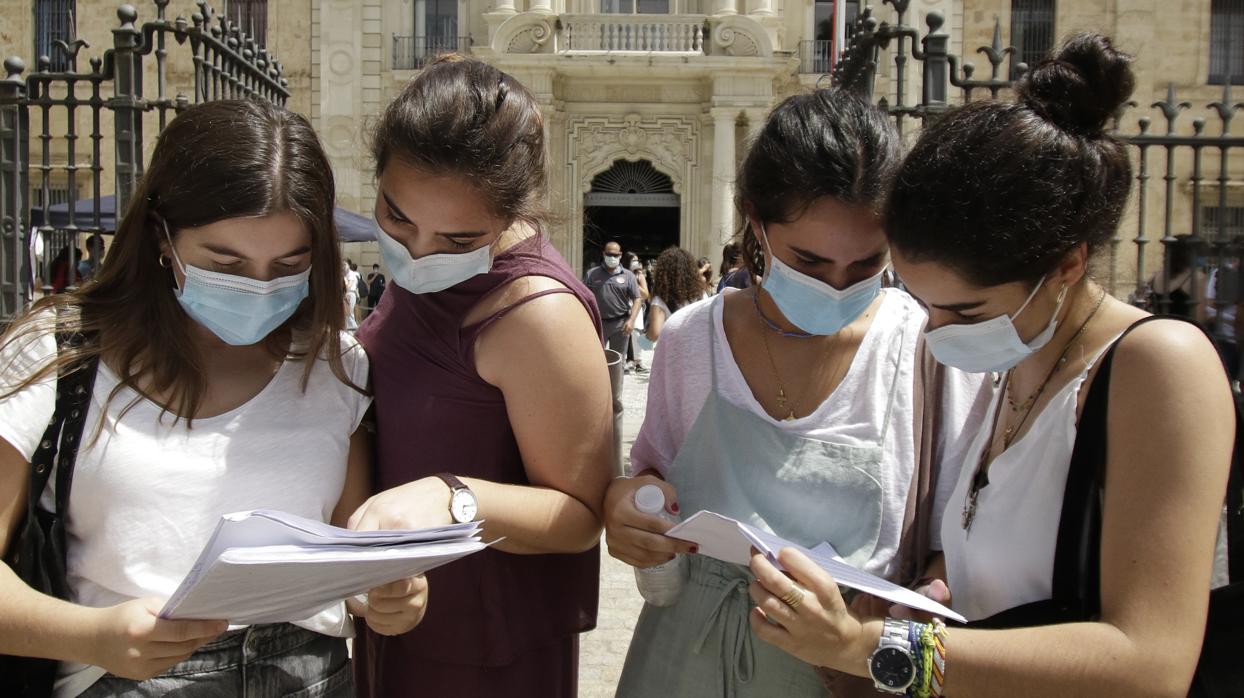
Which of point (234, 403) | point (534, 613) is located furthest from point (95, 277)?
point (534, 613)

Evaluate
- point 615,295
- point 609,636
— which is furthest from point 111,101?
point 615,295

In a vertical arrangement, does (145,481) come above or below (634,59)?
below

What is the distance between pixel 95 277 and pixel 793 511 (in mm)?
1282

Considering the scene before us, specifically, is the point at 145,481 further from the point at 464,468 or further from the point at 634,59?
the point at 634,59

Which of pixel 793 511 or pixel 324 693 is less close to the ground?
pixel 793 511

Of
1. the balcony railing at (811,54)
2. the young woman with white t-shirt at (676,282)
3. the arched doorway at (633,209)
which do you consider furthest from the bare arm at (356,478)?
the balcony railing at (811,54)

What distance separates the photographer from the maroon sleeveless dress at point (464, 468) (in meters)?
1.63

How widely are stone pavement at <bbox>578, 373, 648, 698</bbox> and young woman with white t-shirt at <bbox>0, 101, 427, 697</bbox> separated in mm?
1955

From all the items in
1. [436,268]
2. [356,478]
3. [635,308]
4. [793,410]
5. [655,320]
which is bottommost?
[635,308]

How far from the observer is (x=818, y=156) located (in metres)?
1.59

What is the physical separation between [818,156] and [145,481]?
1.20 meters

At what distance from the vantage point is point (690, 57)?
1723 cm

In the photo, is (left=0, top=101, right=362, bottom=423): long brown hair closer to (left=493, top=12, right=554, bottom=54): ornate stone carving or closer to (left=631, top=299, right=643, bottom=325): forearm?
(left=631, top=299, right=643, bottom=325): forearm

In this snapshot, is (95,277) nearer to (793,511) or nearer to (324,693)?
(324,693)
